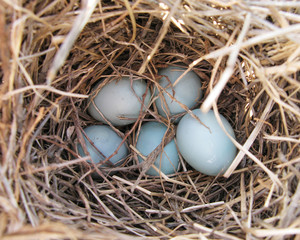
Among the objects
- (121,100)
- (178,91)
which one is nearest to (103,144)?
(121,100)

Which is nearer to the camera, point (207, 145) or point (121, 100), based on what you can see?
point (207, 145)

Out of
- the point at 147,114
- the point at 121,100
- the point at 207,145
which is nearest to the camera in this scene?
the point at 207,145

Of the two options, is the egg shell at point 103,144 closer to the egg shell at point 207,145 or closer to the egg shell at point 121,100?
the egg shell at point 121,100

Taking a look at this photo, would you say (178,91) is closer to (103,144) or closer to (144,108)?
(144,108)

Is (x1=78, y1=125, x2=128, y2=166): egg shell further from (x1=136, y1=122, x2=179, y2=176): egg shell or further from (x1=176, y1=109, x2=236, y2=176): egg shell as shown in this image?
(x1=176, y1=109, x2=236, y2=176): egg shell

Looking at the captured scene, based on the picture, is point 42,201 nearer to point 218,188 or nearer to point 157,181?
point 157,181

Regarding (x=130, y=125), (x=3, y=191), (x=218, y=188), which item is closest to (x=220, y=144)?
(x=218, y=188)

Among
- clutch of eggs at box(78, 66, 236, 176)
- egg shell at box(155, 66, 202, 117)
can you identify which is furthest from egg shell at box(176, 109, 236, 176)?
egg shell at box(155, 66, 202, 117)
